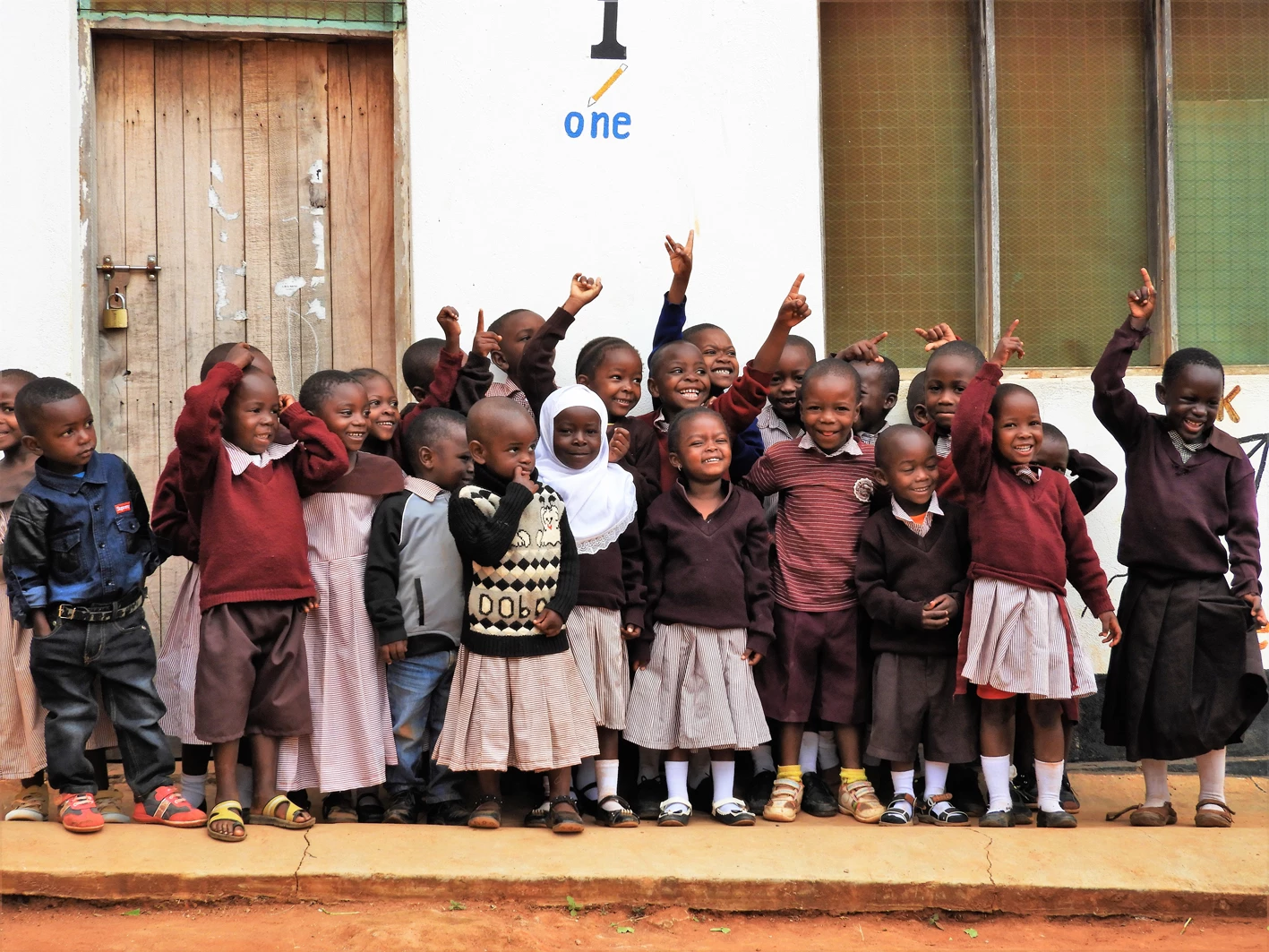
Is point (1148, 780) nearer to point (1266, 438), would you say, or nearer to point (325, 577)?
point (1266, 438)

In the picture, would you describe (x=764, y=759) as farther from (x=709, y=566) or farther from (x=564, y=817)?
(x=564, y=817)

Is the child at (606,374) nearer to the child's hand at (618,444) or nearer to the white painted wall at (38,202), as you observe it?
the child's hand at (618,444)

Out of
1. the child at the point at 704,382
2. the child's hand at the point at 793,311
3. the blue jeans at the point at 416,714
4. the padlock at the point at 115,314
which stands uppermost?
the padlock at the point at 115,314

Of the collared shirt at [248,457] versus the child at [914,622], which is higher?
the collared shirt at [248,457]

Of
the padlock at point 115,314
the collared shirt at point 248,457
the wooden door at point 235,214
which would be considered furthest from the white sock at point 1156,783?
the padlock at point 115,314

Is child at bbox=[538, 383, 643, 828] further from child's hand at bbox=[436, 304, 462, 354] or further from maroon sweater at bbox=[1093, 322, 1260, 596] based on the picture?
maroon sweater at bbox=[1093, 322, 1260, 596]

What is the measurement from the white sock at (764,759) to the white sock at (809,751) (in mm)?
105

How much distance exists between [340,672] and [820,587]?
158 centimetres

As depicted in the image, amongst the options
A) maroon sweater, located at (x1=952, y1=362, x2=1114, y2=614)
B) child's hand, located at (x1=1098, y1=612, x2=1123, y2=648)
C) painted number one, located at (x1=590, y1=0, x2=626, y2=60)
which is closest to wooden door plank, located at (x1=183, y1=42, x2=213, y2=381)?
painted number one, located at (x1=590, y1=0, x2=626, y2=60)

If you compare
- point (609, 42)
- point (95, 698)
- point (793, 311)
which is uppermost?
point (609, 42)

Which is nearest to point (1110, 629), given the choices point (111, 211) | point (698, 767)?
point (698, 767)

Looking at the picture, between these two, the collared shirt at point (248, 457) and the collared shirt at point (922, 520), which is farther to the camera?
the collared shirt at point (922, 520)

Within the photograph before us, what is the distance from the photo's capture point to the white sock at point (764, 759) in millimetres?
4660

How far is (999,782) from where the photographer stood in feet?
14.3
